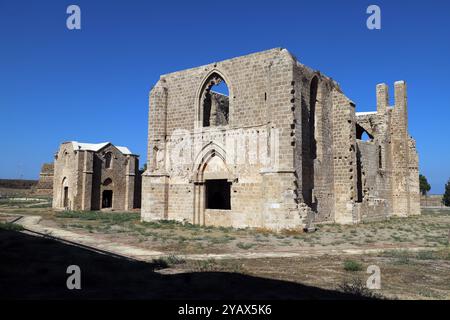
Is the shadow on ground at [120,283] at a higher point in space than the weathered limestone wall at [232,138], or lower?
lower

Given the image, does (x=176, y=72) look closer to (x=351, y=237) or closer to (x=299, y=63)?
(x=299, y=63)

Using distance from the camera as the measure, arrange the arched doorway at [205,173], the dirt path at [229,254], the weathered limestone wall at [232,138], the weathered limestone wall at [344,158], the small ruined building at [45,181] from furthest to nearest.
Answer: the small ruined building at [45,181], the weathered limestone wall at [344,158], the arched doorway at [205,173], the weathered limestone wall at [232,138], the dirt path at [229,254]

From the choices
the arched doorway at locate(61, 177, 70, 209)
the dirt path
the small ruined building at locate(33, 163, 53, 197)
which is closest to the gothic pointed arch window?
the dirt path

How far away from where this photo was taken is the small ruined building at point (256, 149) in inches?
609

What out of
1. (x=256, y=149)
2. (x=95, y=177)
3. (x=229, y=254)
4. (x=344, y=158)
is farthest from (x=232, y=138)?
(x=95, y=177)

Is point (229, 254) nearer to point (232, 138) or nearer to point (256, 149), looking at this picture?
point (256, 149)

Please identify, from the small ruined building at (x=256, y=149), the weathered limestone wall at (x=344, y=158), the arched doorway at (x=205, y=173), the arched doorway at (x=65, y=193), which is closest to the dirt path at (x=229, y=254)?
the small ruined building at (x=256, y=149)

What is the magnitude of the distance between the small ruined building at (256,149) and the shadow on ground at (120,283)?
28.3 feet

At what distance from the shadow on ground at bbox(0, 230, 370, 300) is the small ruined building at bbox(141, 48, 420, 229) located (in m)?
8.63

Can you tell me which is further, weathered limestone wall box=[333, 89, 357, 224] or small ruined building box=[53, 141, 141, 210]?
small ruined building box=[53, 141, 141, 210]

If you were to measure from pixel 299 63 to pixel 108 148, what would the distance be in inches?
840

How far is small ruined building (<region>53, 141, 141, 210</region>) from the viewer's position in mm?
31141

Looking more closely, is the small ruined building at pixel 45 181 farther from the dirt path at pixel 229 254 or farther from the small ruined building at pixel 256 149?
the dirt path at pixel 229 254

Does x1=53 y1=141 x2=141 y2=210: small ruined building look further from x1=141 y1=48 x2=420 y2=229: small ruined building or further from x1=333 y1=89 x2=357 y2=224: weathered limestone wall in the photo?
x1=333 y1=89 x2=357 y2=224: weathered limestone wall
